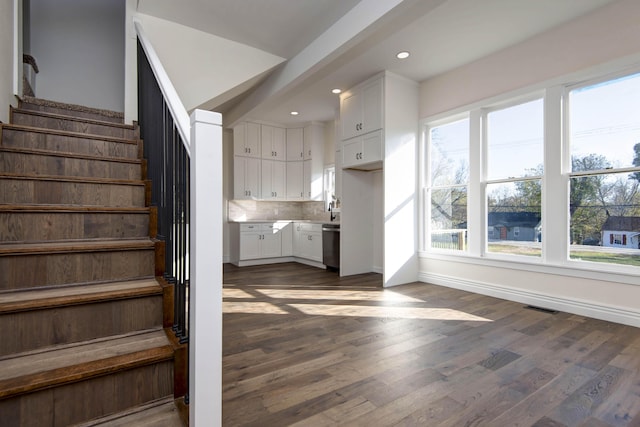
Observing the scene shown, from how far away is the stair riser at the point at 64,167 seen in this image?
6.48 feet

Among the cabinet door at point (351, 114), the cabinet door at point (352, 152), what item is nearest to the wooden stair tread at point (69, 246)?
the cabinet door at point (352, 152)

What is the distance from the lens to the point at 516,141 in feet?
12.0

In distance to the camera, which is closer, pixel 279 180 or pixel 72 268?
pixel 72 268

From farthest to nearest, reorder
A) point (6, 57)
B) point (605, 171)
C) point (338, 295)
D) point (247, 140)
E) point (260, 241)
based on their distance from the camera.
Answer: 1. point (247, 140)
2. point (260, 241)
3. point (338, 295)
4. point (605, 171)
5. point (6, 57)

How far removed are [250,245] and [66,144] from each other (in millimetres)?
3728

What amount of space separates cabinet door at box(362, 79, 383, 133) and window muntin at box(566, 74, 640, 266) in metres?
2.06

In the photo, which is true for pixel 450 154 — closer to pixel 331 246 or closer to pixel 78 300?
pixel 331 246

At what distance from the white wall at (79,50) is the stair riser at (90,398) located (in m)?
4.63

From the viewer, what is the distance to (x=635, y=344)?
7.72 feet

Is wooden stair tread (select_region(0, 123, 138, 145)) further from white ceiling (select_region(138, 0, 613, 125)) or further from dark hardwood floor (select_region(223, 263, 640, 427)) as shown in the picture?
dark hardwood floor (select_region(223, 263, 640, 427))

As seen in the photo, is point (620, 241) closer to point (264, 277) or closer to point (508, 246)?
point (508, 246)

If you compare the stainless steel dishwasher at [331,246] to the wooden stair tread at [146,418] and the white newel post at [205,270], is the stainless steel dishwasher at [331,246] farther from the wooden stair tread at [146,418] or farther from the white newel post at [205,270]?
the white newel post at [205,270]

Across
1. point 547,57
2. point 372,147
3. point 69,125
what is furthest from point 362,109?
point 69,125

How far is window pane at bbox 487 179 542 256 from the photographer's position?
3482 millimetres
